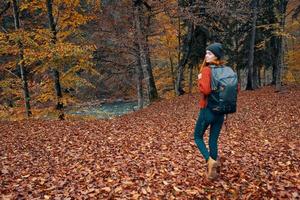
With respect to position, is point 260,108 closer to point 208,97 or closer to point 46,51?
point 46,51

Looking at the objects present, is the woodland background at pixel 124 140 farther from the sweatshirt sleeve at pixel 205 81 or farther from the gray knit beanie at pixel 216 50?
the gray knit beanie at pixel 216 50

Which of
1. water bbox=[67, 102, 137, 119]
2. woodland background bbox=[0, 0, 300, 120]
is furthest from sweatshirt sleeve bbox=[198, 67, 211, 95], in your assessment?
water bbox=[67, 102, 137, 119]


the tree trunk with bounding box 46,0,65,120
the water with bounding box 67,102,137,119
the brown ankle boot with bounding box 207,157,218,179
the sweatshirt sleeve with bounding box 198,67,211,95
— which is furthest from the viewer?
the water with bounding box 67,102,137,119

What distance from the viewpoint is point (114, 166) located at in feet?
25.5

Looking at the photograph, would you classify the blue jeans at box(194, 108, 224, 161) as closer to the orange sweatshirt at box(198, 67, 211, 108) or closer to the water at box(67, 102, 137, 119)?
the orange sweatshirt at box(198, 67, 211, 108)

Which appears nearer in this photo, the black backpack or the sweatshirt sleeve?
the black backpack

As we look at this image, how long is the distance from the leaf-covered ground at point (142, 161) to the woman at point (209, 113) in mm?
465

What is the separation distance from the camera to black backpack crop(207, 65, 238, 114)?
18.9 ft

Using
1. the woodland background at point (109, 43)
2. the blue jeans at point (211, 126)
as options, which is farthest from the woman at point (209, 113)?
the woodland background at point (109, 43)

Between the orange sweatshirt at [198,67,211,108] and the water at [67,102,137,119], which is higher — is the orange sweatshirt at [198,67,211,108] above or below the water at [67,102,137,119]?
above

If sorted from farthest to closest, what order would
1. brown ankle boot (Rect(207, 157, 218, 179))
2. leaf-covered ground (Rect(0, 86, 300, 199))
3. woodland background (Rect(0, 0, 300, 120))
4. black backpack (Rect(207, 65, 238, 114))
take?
woodland background (Rect(0, 0, 300, 120)) < brown ankle boot (Rect(207, 157, 218, 179)) < leaf-covered ground (Rect(0, 86, 300, 199)) < black backpack (Rect(207, 65, 238, 114))

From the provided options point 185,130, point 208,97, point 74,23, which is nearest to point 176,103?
point 74,23

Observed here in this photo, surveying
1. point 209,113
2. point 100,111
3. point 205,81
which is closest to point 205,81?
point 205,81

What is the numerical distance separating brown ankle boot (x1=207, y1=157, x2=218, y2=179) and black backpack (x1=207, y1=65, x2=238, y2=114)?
102 cm
